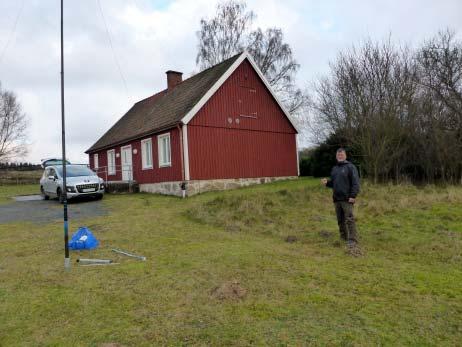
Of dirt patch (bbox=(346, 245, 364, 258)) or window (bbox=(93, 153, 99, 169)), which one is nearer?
dirt patch (bbox=(346, 245, 364, 258))

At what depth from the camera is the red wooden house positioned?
1788 centimetres

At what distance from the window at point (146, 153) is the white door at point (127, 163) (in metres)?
1.71

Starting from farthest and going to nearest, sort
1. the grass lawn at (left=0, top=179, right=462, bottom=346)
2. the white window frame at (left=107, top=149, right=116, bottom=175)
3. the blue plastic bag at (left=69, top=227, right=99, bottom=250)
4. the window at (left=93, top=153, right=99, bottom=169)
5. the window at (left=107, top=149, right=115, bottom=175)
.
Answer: the window at (left=93, top=153, right=99, bottom=169), the window at (left=107, top=149, right=115, bottom=175), the white window frame at (left=107, top=149, right=116, bottom=175), the blue plastic bag at (left=69, top=227, right=99, bottom=250), the grass lawn at (left=0, top=179, right=462, bottom=346)

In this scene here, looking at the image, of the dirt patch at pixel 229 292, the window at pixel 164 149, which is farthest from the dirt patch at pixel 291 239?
the window at pixel 164 149

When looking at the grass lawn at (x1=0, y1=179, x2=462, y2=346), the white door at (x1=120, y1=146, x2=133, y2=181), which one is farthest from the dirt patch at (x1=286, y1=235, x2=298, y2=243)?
the white door at (x1=120, y1=146, x2=133, y2=181)

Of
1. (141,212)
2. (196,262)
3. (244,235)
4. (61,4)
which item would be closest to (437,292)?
(196,262)

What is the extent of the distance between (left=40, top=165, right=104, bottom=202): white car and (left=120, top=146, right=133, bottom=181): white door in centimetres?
416

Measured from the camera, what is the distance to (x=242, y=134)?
771 inches

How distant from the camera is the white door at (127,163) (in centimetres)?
2241

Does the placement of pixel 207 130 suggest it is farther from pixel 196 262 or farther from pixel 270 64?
pixel 270 64

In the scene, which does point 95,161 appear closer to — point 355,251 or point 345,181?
point 345,181

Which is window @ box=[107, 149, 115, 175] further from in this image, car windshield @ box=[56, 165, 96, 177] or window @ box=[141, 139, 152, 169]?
car windshield @ box=[56, 165, 96, 177]

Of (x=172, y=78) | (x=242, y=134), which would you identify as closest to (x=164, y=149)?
(x=242, y=134)

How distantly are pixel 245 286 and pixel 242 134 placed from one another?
14.6 metres
